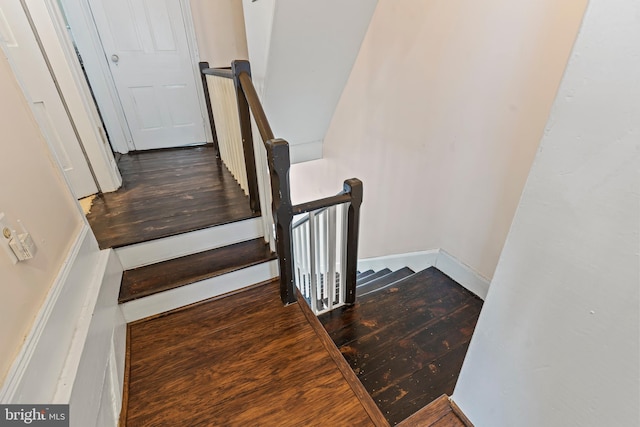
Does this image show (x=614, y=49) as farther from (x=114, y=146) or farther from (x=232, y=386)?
(x=114, y=146)

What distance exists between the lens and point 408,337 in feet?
5.41

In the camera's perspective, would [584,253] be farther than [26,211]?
No

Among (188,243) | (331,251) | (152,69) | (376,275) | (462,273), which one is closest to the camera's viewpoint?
(331,251)

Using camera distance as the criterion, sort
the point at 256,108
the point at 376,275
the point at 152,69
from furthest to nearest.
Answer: the point at 152,69 → the point at 376,275 → the point at 256,108

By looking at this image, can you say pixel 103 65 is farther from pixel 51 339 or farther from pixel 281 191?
pixel 51 339

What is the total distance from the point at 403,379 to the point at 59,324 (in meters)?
1.42

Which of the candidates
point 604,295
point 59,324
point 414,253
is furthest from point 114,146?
point 604,295

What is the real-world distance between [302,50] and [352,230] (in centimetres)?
134

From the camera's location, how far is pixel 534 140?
1.45 meters

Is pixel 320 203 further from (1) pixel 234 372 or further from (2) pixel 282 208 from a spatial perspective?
(1) pixel 234 372

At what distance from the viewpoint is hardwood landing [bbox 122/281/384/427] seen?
→ 119 cm

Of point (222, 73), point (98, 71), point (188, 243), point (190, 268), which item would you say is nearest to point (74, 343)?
point (190, 268)

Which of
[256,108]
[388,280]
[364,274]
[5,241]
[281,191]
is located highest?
[256,108]

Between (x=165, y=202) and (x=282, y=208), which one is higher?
(x=282, y=208)
